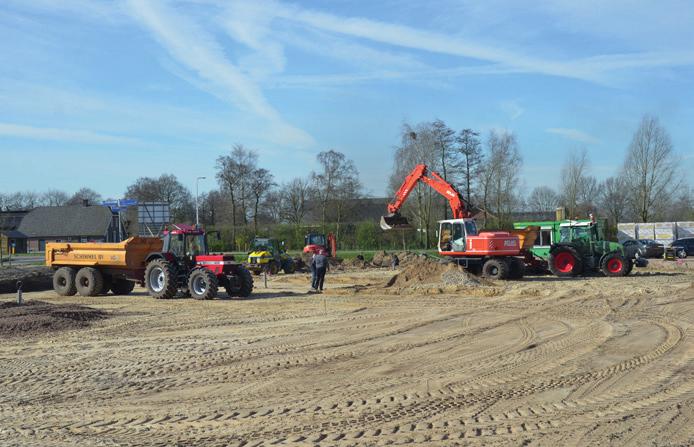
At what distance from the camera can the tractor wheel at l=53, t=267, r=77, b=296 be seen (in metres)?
21.6

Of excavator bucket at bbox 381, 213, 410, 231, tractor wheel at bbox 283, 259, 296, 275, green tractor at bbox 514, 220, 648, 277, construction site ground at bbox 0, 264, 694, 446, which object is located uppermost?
excavator bucket at bbox 381, 213, 410, 231

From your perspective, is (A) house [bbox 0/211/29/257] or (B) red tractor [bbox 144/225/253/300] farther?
(A) house [bbox 0/211/29/257]

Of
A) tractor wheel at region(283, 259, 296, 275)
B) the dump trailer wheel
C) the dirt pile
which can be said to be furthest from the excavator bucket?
the dump trailer wheel

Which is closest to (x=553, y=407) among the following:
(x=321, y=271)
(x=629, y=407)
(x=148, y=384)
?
(x=629, y=407)

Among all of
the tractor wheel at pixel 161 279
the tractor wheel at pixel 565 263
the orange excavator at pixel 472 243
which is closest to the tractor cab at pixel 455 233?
the orange excavator at pixel 472 243

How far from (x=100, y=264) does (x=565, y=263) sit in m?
16.8

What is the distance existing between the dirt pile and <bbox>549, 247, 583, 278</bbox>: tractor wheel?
4.08 m

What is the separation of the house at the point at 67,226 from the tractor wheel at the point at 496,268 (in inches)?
2285

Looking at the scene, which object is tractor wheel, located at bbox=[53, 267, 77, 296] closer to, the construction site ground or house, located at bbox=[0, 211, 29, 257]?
the construction site ground

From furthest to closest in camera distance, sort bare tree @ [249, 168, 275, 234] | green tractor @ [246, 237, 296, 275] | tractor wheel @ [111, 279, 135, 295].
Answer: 1. bare tree @ [249, 168, 275, 234]
2. green tractor @ [246, 237, 296, 275]
3. tractor wheel @ [111, 279, 135, 295]

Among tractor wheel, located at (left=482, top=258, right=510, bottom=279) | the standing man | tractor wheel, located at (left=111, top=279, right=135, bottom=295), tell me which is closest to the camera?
the standing man

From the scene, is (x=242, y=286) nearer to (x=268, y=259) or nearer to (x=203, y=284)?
(x=203, y=284)

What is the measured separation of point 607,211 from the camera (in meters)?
72.8

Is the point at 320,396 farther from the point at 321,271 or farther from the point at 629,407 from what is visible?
the point at 321,271
